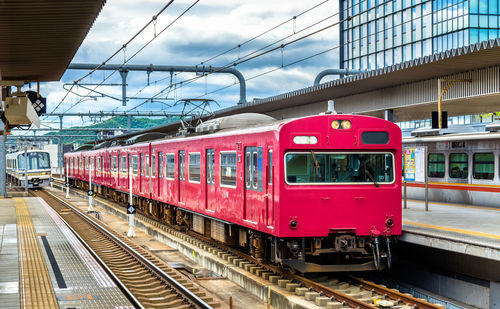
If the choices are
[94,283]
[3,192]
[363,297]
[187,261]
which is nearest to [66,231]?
[187,261]

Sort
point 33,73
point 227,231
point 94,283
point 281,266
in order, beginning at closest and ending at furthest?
point 94,283
point 281,266
point 33,73
point 227,231

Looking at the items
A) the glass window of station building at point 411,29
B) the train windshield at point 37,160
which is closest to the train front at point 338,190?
the train windshield at point 37,160

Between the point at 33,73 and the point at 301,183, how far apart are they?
669 centimetres

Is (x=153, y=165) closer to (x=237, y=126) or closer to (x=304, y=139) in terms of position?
(x=237, y=126)

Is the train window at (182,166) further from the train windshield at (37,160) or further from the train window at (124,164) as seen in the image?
the train windshield at (37,160)

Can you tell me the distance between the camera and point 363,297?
32.1ft

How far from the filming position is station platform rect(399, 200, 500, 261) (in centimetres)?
973

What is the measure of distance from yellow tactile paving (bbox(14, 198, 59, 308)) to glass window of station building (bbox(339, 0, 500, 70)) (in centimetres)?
4957

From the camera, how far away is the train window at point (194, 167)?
15.8m

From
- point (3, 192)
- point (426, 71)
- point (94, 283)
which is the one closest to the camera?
point (94, 283)

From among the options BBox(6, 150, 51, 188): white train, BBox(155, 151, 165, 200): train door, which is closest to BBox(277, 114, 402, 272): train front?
BBox(155, 151, 165, 200): train door

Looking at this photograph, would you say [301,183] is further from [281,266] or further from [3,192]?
[3,192]

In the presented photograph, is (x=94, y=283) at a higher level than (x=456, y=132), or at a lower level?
lower

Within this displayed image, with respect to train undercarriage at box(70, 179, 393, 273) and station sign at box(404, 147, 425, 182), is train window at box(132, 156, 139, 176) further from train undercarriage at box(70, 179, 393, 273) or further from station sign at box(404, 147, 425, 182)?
station sign at box(404, 147, 425, 182)
